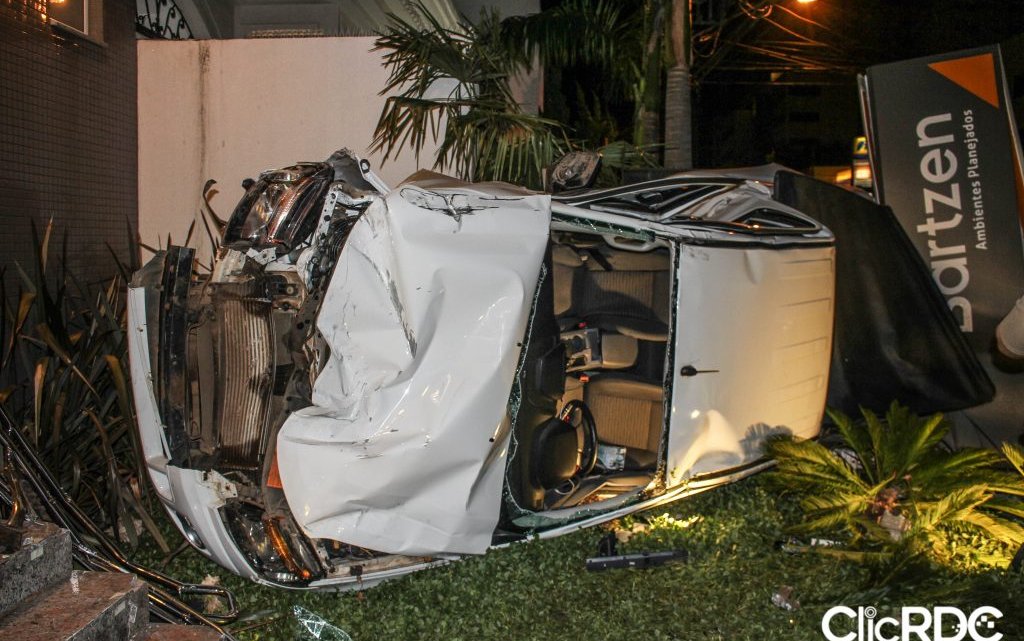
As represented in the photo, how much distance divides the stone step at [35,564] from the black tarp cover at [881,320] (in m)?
4.65

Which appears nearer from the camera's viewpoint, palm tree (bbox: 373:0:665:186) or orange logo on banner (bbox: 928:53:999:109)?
orange logo on banner (bbox: 928:53:999:109)

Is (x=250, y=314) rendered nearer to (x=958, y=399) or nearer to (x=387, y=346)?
(x=387, y=346)

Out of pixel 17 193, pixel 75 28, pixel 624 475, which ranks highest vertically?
pixel 75 28

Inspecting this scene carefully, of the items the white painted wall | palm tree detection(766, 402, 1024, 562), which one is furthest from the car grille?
the white painted wall

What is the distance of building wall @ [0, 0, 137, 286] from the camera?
5.91 meters

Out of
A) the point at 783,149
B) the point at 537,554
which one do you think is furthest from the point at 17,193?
the point at 783,149

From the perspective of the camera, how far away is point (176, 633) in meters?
2.86

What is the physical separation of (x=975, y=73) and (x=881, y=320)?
2234 mm

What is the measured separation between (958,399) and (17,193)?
23.8 ft

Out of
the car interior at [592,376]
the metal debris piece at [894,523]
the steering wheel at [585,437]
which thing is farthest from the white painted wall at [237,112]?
the metal debris piece at [894,523]

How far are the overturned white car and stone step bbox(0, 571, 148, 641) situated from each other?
1.41 ft

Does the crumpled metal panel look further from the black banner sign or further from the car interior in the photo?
the black banner sign

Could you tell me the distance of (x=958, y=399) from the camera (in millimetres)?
5523

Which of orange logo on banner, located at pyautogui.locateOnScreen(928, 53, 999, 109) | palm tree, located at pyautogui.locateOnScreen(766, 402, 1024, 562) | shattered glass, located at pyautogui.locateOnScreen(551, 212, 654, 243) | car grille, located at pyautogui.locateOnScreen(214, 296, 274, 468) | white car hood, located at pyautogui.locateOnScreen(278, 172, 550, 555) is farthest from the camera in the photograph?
orange logo on banner, located at pyautogui.locateOnScreen(928, 53, 999, 109)
